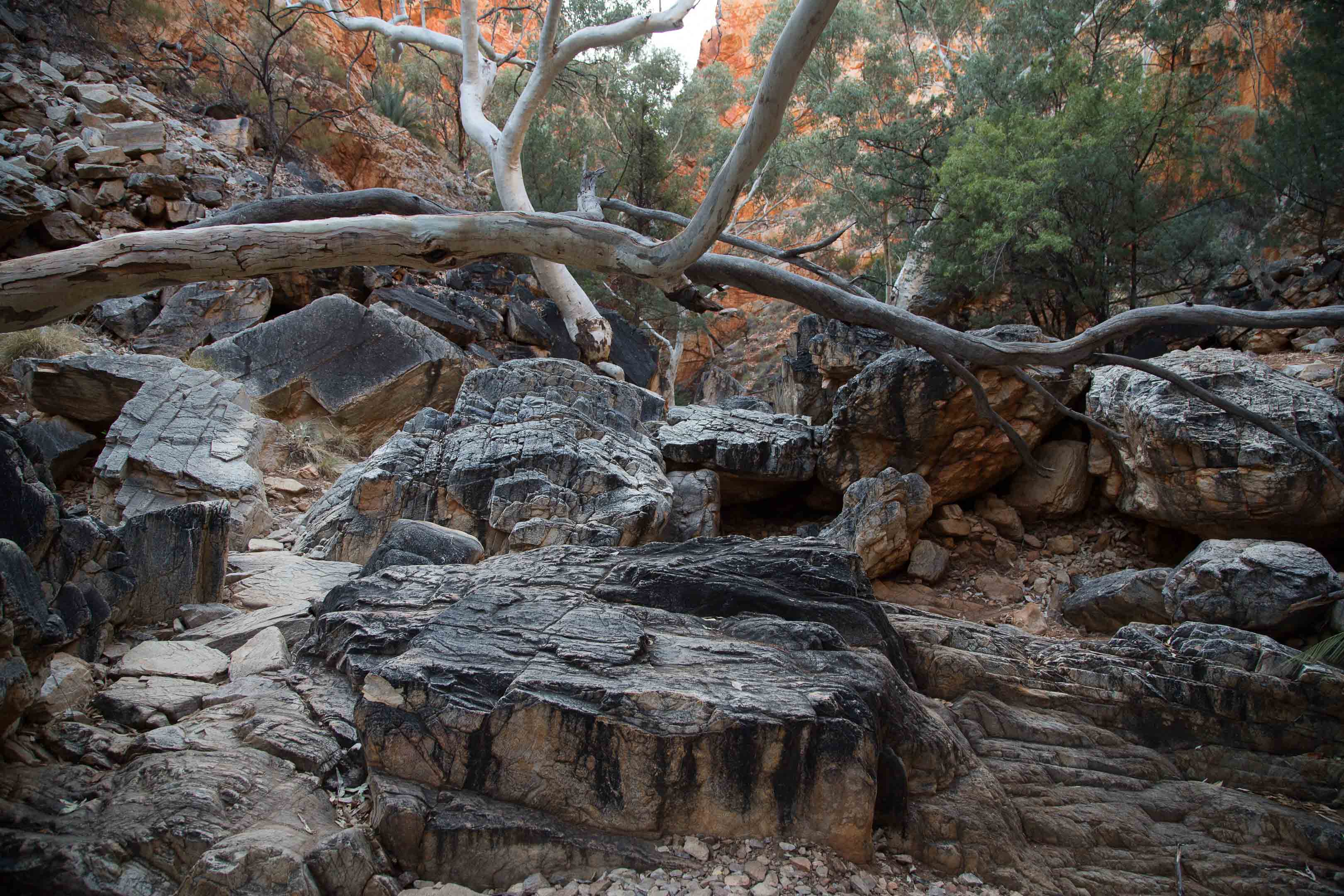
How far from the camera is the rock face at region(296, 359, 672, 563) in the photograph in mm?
5332

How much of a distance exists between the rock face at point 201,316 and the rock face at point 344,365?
655 mm

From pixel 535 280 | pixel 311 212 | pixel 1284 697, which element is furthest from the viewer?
pixel 535 280

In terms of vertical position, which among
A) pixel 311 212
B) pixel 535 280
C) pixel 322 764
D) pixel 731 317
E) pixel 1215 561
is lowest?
pixel 322 764

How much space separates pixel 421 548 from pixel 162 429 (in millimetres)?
2998

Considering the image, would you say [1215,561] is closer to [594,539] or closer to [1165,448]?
[1165,448]

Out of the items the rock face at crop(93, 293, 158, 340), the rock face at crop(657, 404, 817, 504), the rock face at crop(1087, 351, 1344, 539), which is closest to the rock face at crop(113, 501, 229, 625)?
the rock face at crop(657, 404, 817, 504)

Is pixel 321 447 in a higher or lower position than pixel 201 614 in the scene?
higher

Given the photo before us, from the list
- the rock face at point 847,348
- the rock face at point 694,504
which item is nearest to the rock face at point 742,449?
the rock face at point 694,504

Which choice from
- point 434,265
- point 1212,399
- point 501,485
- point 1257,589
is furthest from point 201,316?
point 1257,589

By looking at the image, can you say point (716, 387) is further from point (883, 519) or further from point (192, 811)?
point (192, 811)

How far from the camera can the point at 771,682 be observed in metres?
2.84

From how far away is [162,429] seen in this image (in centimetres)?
595

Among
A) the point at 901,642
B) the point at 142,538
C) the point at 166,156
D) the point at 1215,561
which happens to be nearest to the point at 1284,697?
the point at 901,642

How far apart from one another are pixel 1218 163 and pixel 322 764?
15151mm
